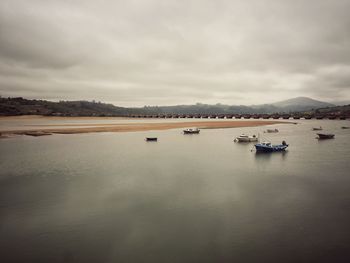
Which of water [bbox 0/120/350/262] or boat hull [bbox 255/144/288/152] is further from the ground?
boat hull [bbox 255/144/288/152]

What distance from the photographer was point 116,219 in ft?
66.7

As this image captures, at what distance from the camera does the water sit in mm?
15742

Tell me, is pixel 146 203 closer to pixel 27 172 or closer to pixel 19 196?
pixel 19 196

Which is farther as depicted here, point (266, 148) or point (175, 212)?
point (266, 148)

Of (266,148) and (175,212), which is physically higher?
(266,148)

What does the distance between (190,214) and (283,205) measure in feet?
27.0

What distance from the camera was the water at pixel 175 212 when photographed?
Result: 620 inches

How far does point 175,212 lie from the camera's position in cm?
2173

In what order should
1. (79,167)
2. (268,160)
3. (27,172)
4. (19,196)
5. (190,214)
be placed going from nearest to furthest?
(190,214)
(19,196)
(27,172)
(79,167)
(268,160)

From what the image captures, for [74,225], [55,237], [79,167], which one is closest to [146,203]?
[74,225]

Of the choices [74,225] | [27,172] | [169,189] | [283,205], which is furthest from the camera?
[27,172]

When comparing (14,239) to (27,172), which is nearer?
(14,239)

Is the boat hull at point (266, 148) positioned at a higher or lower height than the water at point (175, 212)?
higher

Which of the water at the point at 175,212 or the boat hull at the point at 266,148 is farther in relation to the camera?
the boat hull at the point at 266,148
